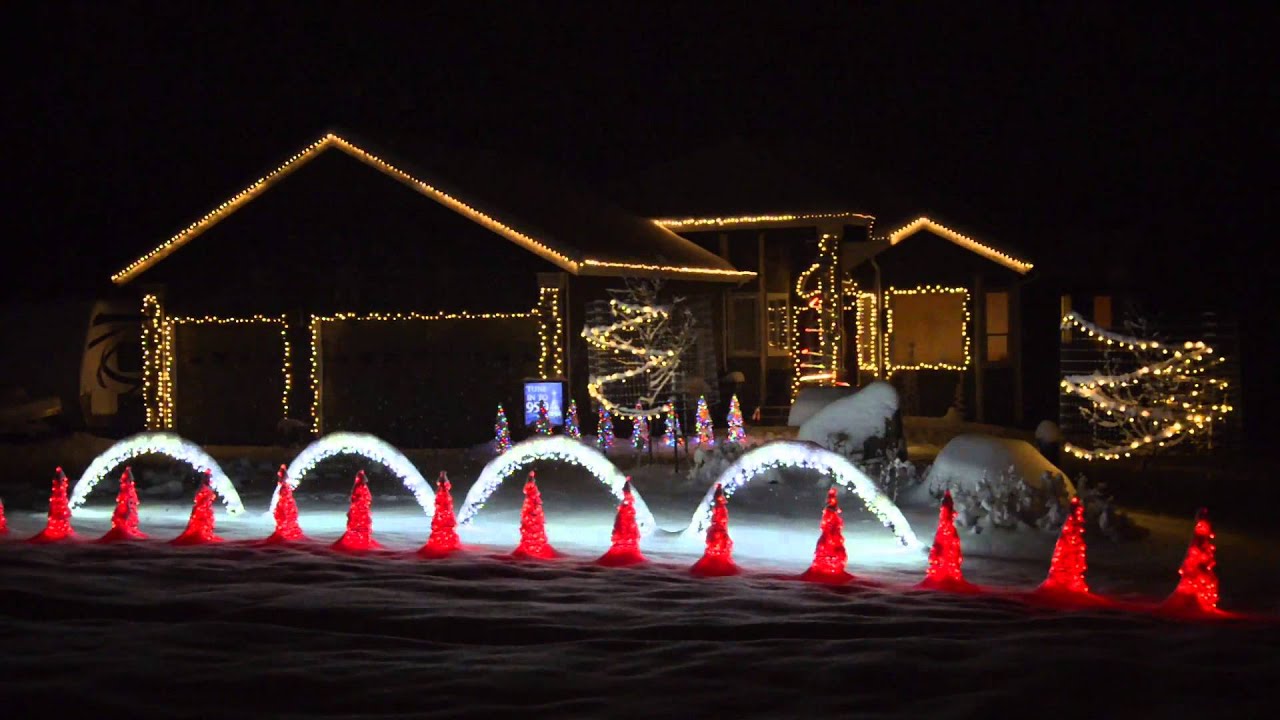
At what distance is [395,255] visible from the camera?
2616 centimetres

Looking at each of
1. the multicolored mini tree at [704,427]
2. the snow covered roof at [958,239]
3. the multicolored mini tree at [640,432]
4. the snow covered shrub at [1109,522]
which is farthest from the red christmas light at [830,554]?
the snow covered roof at [958,239]

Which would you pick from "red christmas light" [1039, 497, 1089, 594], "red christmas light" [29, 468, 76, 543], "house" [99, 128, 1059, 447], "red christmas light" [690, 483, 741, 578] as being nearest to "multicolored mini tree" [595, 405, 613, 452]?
"house" [99, 128, 1059, 447]

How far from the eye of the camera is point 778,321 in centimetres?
3073

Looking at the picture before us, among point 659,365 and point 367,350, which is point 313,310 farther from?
point 659,365

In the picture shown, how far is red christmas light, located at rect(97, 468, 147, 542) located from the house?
37.4 feet

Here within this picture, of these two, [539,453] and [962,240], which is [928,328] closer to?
[962,240]

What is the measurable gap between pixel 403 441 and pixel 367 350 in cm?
207

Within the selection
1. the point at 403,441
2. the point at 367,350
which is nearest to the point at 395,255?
the point at 367,350

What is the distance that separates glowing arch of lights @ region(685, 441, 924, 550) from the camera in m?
13.8

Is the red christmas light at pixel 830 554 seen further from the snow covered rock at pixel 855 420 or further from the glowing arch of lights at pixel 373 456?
the snow covered rock at pixel 855 420

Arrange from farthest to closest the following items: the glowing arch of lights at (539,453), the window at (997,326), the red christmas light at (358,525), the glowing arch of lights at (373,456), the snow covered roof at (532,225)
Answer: the window at (997,326)
the snow covered roof at (532,225)
the glowing arch of lights at (373,456)
the glowing arch of lights at (539,453)
the red christmas light at (358,525)

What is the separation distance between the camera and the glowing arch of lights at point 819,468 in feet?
45.2

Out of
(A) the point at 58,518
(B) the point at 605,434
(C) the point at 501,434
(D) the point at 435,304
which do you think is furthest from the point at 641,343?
(A) the point at 58,518

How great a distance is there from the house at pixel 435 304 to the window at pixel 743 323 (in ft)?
0.29
